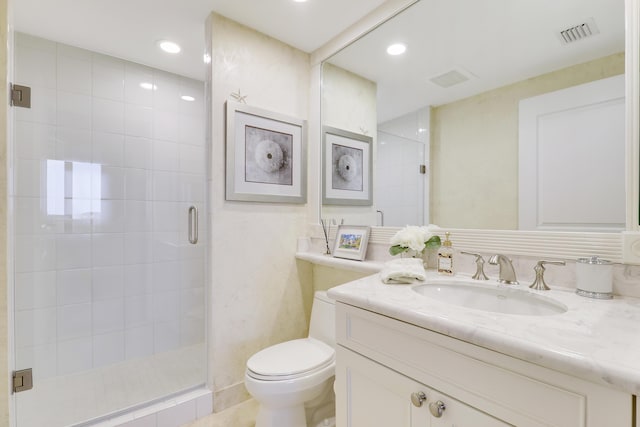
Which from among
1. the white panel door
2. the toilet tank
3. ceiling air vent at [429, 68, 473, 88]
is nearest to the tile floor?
the toilet tank

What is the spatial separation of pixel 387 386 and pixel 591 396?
1.54ft

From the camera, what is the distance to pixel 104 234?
215 cm

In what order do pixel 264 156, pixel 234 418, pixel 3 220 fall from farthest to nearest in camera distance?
pixel 264 156 → pixel 234 418 → pixel 3 220

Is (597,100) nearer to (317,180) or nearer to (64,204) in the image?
(317,180)

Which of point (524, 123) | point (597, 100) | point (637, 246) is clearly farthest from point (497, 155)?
point (637, 246)

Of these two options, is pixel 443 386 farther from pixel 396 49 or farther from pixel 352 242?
pixel 396 49

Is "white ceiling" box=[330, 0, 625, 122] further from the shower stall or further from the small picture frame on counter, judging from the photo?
the shower stall

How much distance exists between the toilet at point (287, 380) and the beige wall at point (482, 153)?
0.89 metres

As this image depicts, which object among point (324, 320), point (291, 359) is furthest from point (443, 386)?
point (324, 320)

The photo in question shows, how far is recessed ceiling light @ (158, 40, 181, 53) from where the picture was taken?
198cm

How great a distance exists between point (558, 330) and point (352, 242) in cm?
118

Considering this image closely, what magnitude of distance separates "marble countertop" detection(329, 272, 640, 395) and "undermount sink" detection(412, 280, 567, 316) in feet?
0.15

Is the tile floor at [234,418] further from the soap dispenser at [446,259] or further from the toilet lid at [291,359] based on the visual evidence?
the soap dispenser at [446,259]

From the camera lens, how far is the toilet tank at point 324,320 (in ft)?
5.41
